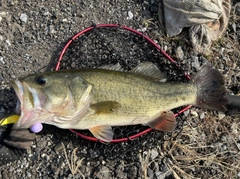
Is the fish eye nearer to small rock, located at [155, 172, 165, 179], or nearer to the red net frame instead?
the red net frame

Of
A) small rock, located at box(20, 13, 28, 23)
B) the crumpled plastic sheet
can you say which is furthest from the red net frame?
small rock, located at box(20, 13, 28, 23)

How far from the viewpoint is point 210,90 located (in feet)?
13.0

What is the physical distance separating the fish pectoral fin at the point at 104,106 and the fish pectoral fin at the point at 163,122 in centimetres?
51

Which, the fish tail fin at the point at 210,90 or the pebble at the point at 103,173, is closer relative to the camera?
the fish tail fin at the point at 210,90

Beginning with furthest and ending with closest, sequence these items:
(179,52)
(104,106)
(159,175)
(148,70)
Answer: (179,52) → (159,175) → (148,70) → (104,106)

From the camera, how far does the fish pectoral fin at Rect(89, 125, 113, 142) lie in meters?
3.79

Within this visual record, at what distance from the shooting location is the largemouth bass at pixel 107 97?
3.45 m

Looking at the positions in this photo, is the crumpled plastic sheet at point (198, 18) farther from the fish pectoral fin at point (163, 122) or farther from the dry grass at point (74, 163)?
the dry grass at point (74, 163)

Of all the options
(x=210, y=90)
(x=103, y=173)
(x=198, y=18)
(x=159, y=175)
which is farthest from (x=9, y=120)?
(x=198, y=18)

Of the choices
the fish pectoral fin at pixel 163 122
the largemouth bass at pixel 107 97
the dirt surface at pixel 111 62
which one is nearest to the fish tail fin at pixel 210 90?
the largemouth bass at pixel 107 97

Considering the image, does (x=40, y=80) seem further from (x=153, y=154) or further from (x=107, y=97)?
(x=153, y=154)

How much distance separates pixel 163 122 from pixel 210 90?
60cm

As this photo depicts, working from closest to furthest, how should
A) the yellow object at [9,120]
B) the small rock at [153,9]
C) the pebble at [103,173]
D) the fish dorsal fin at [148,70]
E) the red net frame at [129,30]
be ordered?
the yellow object at [9,120] < the fish dorsal fin at [148,70] < the red net frame at [129,30] < the pebble at [103,173] < the small rock at [153,9]

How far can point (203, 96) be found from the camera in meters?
3.95
